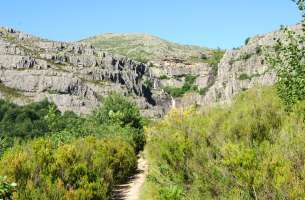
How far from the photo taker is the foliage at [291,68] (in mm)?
13086

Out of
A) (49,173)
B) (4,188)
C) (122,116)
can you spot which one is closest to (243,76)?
(122,116)

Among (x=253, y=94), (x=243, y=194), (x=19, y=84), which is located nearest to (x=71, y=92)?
(x=19, y=84)

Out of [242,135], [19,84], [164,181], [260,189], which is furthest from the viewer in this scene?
[19,84]

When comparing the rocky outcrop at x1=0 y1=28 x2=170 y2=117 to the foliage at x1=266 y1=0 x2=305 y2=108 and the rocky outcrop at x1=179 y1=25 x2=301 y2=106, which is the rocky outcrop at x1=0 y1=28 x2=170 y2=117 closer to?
the rocky outcrop at x1=179 y1=25 x2=301 y2=106

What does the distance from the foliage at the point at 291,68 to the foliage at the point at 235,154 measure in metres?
0.52

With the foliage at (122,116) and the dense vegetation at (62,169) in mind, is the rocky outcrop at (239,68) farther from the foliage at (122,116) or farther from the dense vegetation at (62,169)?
the dense vegetation at (62,169)

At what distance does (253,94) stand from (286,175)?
10.4 meters

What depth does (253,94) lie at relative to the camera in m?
17.6

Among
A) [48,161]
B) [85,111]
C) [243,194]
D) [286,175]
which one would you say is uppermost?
[286,175]

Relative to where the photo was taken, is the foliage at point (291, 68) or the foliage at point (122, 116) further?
the foliage at point (122, 116)

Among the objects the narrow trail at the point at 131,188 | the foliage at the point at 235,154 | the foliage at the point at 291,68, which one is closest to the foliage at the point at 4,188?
the foliage at the point at 235,154

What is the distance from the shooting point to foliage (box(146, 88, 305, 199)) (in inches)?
316

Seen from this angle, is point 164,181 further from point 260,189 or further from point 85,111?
point 85,111

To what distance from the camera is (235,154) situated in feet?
29.3
